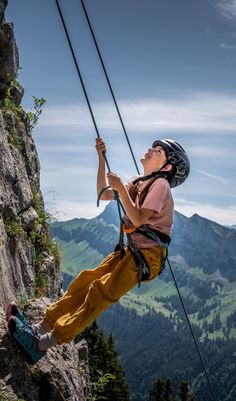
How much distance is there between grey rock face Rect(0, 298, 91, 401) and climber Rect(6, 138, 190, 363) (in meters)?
0.20

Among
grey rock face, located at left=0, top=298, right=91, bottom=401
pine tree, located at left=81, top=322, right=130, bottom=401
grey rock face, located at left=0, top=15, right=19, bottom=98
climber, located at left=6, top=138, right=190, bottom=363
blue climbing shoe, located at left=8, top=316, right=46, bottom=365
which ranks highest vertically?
grey rock face, located at left=0, top=15, right=19, bottom=98

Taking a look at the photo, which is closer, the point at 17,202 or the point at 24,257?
the point at 24,257

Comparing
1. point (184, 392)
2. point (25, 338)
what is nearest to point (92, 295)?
point (25, 338)

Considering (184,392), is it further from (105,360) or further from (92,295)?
(92,295)

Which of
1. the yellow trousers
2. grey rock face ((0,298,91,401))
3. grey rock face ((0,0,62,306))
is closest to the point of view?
grey rock face ((0,298,91,401))

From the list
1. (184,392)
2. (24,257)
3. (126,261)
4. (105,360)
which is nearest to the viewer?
(126,261)

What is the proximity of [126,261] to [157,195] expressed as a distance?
1209mm

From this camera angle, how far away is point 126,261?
26.2 ft

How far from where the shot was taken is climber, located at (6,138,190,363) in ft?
24.5

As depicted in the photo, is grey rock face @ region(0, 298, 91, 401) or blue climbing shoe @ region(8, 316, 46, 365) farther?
blue climbing shoe @ region(8, 316, 46, 365)

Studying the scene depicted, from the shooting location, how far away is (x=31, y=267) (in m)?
12.5

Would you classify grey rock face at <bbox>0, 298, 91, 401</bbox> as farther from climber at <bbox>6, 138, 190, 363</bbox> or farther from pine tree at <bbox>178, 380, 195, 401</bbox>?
pine tree at <bbox>178, 380, 195, 401</bbox>

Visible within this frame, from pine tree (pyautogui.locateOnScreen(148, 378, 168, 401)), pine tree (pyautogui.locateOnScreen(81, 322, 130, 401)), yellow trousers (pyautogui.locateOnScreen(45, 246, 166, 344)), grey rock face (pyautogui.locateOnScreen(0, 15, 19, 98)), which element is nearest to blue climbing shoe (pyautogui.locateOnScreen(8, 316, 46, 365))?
yellow trousers (pyautogui.locateOnScreen(45, 246, 166, 344))

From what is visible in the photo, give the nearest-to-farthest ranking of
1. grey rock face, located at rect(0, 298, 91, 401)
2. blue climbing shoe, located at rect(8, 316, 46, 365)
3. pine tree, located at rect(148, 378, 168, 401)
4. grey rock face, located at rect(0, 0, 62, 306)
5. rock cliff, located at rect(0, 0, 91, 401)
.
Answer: grey rock face, located at rect(0, 298, 91, 401), blue climbing shoe, located at rect(8, 316, 46, 365), rock cliff, located at rect(0, 0, 91, 401), grey rock face, located at rect(0, 0, 62, 306), pine tree, located at rect(148, 378, 168, 401)
